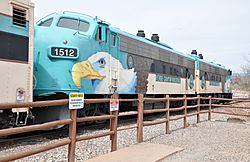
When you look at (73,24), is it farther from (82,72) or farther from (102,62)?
(82,72)

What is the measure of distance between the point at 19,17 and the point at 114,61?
411 cm

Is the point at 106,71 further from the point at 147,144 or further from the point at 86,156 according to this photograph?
the point at 86,156

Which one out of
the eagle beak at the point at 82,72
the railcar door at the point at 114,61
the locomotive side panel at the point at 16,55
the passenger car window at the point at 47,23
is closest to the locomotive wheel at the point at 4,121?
the locomotive side panel at the point at 16,55

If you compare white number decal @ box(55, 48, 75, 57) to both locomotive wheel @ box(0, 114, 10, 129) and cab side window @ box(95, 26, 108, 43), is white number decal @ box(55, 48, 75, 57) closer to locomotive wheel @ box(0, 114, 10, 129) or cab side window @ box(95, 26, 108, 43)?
cab side window @ box(95, 26, 108, 43)

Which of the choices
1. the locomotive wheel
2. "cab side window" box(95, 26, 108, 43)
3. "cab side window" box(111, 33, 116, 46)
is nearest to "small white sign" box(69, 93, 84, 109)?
the locomotive wheel

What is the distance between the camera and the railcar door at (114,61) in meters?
10.8

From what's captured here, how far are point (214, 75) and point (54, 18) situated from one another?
58.1 feet

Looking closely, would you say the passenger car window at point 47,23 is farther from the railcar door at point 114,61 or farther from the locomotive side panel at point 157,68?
the locomotive side panel at point 157,68

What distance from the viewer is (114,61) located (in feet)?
35.9

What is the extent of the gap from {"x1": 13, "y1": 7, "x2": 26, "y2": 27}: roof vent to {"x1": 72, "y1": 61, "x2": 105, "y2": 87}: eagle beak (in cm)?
204

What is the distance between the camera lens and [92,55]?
977cm

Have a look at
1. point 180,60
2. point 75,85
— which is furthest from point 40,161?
point 180,60

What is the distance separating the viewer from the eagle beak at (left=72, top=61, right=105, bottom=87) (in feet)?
30.0

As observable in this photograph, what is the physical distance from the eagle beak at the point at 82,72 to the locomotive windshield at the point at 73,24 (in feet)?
4.21
